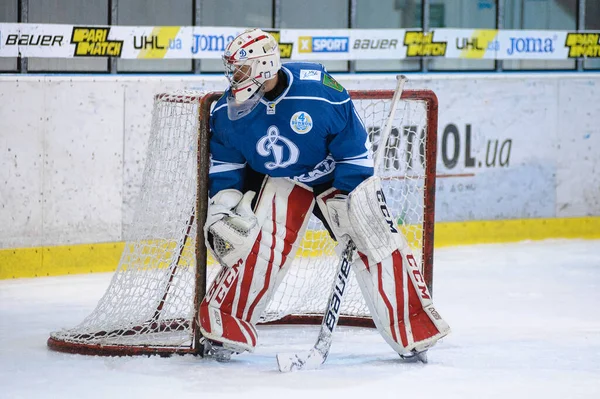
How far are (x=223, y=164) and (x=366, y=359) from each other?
0.82 m

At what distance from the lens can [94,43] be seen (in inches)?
246

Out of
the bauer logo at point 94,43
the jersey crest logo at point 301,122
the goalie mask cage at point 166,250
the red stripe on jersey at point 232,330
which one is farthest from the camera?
the bauer logo at point 94,43

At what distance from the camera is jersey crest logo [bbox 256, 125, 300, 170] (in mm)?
3936

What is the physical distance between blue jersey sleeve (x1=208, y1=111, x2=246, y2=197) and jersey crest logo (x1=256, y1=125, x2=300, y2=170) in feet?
0.42

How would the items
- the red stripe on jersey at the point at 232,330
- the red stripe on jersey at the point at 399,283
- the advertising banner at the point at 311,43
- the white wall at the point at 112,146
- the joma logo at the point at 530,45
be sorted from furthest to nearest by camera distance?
the joma logo at the point at 530,45 < the advertising banner at the point at 311,43 < the white wall at the point at 112,146 < the red stripe on jersey at the point at 399,283 < the red stripe on jersey at the point at 232,330

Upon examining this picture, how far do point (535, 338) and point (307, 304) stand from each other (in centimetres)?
93

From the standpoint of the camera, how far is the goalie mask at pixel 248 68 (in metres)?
3.84

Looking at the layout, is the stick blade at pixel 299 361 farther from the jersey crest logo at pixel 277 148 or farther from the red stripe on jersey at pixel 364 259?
the jersey crest logo at pixel 277 148

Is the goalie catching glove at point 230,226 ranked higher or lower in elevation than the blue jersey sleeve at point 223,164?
lower

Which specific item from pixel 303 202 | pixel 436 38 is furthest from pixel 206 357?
pixel 436 38

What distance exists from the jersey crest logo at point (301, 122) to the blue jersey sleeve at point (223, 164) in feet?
0.80

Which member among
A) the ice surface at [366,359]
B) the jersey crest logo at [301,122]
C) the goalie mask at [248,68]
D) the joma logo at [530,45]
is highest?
the joma logo at [530,45]

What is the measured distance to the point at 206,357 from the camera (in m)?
4.18

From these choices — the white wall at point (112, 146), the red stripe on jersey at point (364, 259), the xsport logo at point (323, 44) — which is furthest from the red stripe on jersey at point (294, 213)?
the xsport logo at point (323, 44)
